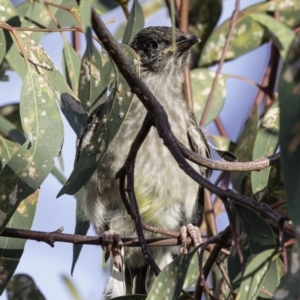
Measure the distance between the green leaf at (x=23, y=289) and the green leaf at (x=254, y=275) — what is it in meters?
1.56

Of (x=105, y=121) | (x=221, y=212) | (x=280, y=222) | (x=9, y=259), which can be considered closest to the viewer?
(x=280, y=222)

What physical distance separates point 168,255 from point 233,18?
1439 mm

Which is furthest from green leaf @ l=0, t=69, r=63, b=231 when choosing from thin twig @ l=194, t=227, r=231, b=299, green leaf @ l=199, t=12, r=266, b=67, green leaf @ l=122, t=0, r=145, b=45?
green leaf @ l=199, t=12, r=266, b=67

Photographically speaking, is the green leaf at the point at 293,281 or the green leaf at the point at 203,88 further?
the green leaf at the point at 203,88

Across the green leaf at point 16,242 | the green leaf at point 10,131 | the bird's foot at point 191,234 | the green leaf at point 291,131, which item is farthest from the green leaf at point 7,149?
the green leaf at point 291,131

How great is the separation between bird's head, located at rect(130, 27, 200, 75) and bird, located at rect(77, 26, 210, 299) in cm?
4

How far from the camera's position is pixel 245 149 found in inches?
166

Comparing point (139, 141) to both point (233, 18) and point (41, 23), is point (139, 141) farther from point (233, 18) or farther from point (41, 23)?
point (233, 18)

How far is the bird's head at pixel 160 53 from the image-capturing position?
15.5 feet

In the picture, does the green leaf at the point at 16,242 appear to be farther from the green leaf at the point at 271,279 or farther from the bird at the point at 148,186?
the green leaf at the point at 271,279

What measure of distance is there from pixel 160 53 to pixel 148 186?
3.44 feet

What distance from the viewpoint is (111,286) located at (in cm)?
435

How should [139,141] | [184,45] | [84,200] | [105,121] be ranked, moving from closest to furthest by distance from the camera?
[139,141] → [105,121] → [84,200] → [184,45]

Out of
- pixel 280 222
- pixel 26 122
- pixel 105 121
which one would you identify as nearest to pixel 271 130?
pixel 105 121
